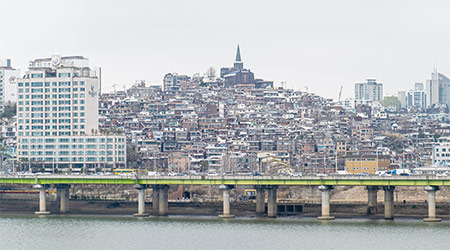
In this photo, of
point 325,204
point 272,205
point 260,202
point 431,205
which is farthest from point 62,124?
point 431,205

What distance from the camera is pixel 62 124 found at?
6860 inches

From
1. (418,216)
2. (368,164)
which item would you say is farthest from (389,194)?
(368,164)

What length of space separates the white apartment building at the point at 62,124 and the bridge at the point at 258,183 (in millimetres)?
41752

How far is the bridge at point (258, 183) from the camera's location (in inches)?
4505

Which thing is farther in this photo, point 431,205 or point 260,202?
point 260,202

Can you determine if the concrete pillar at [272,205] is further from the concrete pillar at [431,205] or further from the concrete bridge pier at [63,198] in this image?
the concrete bridge pier at [63,198]

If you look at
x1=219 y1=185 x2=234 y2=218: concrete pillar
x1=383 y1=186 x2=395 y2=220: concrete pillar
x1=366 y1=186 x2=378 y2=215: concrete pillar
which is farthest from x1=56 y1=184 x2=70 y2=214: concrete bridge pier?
x1=383 y1=186 x2=395 y2=220: concrete pillar

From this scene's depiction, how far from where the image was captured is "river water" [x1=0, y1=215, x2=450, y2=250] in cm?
9362

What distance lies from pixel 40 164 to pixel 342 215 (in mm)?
66594

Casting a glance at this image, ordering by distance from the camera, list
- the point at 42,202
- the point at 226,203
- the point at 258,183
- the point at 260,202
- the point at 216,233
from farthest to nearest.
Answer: the point at 42,202, the point at 260,202, the point at 226,203, the point at 258,183, the point at 216,233

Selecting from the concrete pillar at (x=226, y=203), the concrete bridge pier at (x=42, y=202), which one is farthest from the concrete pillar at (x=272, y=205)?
the concrete bridge pier at (x=42, y=202)

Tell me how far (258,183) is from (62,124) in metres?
63.6

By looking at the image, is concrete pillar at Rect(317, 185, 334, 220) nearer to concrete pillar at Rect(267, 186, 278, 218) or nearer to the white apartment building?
concrete pillar at Rect(267, 186, 278, 218)

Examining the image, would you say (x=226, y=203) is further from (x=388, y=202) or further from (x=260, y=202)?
(x=388, y=202)
